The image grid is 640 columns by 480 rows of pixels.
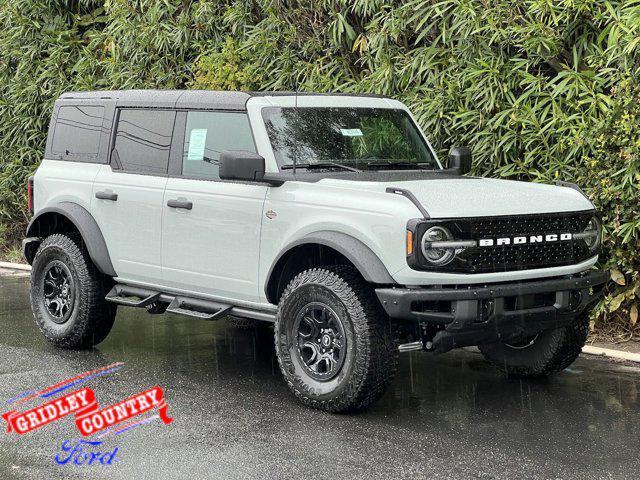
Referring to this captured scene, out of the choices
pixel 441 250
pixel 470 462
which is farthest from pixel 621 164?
pixel 470 462

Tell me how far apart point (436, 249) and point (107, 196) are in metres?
2.81

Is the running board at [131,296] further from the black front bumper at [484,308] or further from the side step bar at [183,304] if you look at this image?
the black front bumper at [484,308]

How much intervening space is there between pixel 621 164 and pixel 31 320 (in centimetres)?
501

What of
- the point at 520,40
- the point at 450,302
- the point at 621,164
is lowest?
the point at 450,302

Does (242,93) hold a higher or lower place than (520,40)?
lower

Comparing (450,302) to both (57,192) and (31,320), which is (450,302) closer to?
(57,192)

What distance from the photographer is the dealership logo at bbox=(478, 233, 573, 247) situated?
628 cm

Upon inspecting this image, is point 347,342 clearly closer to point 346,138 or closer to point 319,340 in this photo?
point 319,340

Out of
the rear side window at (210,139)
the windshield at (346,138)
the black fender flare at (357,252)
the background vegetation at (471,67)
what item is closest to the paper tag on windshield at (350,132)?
the windshield at (346,138)

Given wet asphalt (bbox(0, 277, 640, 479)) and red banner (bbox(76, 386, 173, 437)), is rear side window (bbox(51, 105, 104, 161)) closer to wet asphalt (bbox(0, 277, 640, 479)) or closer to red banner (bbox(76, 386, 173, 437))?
wet asphalt (bbox(0, 277, 640, 479))

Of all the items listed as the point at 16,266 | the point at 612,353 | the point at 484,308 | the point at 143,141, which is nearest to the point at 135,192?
the point at 143,141

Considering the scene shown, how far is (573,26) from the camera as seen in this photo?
8.84 m

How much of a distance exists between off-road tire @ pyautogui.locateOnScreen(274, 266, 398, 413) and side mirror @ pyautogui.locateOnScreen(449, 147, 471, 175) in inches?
64.1

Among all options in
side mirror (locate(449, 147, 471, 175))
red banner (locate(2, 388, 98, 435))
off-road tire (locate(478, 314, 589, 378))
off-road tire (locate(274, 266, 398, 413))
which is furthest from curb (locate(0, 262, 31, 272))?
off-road tire (locate(478, 314, 589, 378))
